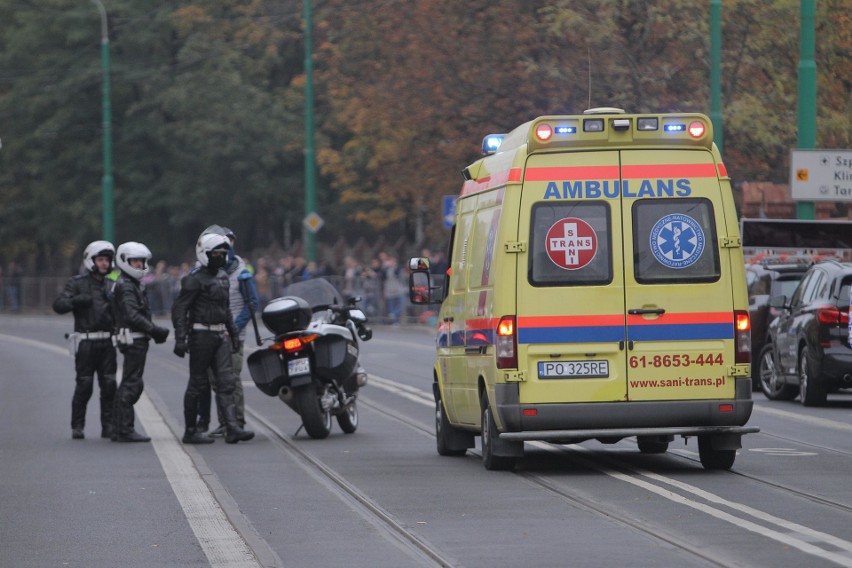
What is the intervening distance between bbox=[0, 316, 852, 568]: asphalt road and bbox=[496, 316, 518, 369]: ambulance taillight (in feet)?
2.53

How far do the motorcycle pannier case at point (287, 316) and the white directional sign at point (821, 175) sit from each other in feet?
31.6

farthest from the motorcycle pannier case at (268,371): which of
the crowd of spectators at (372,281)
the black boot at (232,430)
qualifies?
the crowd of spectators at (372,281)

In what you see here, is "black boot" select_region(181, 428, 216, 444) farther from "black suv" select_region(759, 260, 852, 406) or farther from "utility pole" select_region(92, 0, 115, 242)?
"utility pole" select_region(92, 0, 115, 242)

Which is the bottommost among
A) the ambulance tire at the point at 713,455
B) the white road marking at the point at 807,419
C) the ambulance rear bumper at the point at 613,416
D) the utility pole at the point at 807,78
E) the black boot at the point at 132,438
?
the white road marking at the point at 807,419

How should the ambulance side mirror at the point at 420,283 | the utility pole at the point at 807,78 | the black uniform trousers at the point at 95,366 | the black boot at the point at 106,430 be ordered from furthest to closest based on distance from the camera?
the utility pole at the point at 807,78, the black boot at the point at 106,430, the black uniform trousers at the point at 95,366, the ambulance side mirror at the point at 420,283

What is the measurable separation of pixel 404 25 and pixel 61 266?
91.3 feet

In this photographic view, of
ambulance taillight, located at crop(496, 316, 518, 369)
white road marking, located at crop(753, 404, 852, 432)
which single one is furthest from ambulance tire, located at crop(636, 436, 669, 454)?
white road marking, located at crop(753, 404, 852, 432)

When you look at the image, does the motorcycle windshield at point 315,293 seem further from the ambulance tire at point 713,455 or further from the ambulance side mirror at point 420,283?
the ambulance tire at point 713,455

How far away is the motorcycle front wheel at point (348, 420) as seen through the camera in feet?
54.6

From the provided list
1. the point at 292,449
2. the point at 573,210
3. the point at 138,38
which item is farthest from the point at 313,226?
the point at 573,210

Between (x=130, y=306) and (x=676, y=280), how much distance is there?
5493 millimetres

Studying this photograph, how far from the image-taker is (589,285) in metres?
12.3

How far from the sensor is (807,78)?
23.8 metres

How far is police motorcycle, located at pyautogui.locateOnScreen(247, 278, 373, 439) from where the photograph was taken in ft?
52.1
